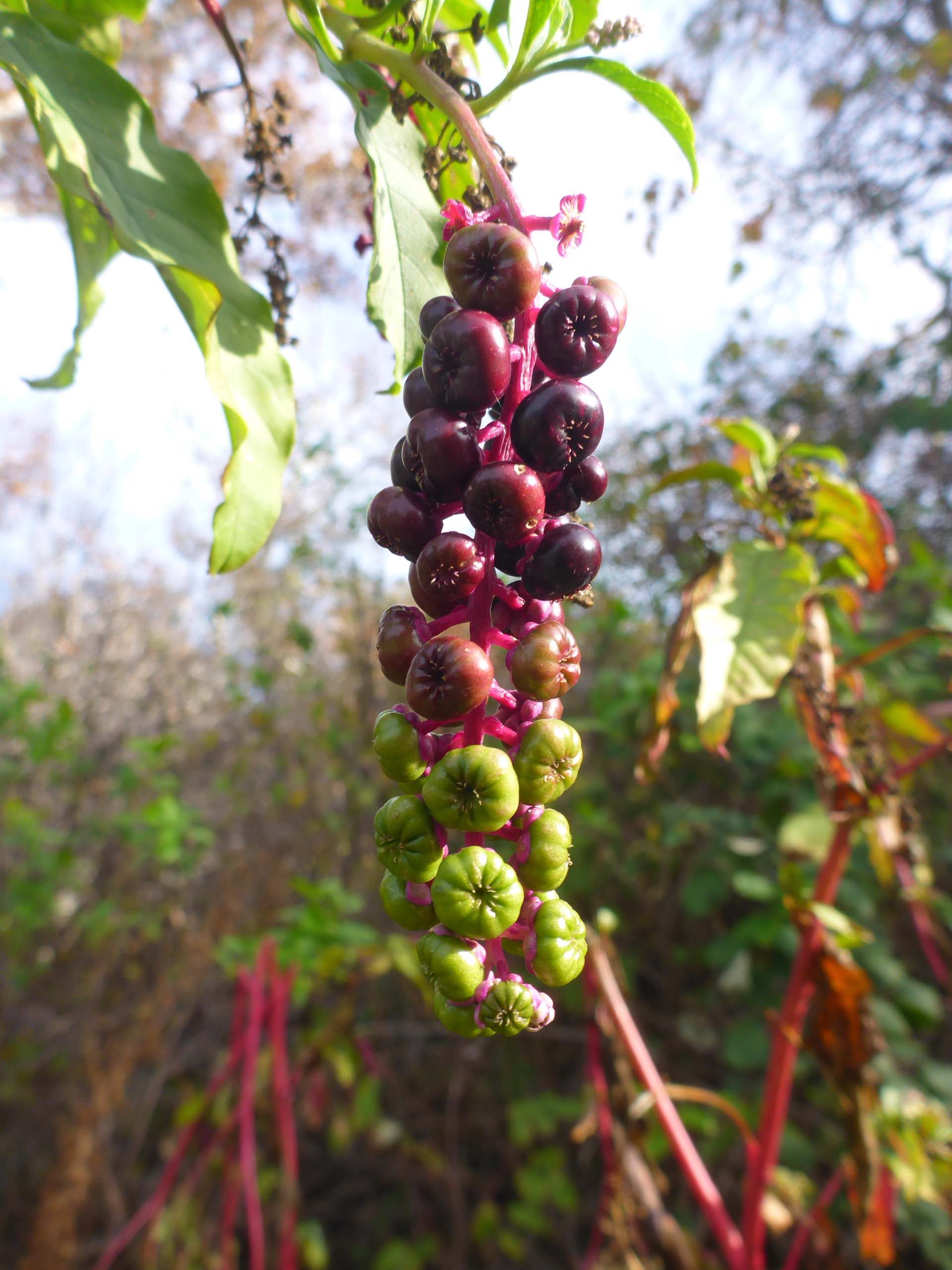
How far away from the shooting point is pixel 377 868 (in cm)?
357

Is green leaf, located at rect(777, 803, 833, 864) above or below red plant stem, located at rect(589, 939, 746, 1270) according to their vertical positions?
above

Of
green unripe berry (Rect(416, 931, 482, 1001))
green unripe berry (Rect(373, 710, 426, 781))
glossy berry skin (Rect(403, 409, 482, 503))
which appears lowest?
green unripe berry (Rect(416, 931, 482, 1001))

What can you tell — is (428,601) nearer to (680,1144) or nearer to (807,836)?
(680,1144)

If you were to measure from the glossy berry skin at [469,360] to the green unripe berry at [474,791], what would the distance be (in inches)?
10.6

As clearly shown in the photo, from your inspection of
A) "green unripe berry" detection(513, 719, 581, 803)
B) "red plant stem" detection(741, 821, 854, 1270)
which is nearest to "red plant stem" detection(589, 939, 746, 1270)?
"red plant stem" detection(741, 821, 854, 1270)

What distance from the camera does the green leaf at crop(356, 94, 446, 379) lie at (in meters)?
0.69

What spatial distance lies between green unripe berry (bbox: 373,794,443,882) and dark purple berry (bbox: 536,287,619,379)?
1.22 ft

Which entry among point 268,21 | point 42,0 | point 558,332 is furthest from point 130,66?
point 558,332

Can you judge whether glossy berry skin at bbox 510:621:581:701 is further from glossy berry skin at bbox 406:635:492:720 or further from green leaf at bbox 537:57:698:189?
green leaf at bbox 537:57:698:189

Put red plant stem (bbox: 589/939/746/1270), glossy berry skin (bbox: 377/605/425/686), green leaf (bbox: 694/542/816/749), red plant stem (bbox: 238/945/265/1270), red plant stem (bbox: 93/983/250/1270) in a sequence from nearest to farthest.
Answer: glossy berry skin (bbox: 377/605/425/686) → green leaf (bbox: 694/542/816/749) → red plant stem (bbox: 589/939/746/1270) → red plant stem (bbox: 238/945/265/1270) → red plant stem (bbox: 93/983/250/1270)

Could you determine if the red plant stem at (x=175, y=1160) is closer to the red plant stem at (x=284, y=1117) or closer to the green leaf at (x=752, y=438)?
the red plant stem at (x=284, y=1117)

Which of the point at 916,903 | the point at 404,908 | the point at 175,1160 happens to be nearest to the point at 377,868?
the point at 175,1160

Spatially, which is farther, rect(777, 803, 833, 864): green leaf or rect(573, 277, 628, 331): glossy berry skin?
rect(777, 803, 833, 864): green leaf

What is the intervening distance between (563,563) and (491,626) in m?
0.09
